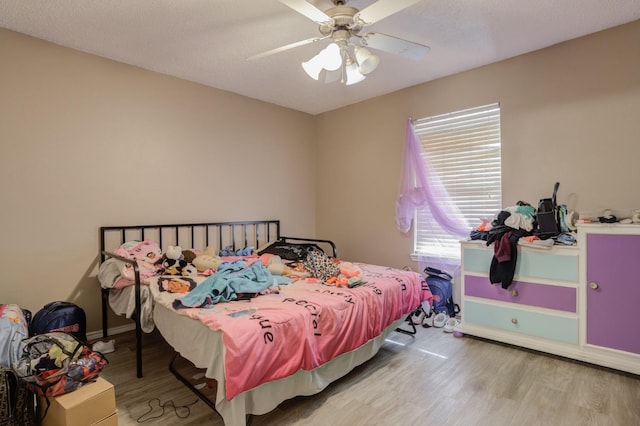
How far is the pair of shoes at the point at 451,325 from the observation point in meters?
3.19

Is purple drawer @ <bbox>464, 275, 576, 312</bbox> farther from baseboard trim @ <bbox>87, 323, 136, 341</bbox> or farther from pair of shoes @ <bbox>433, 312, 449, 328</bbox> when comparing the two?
baseboard trim @ <bbox>87, 323, 136, 341</bbox>

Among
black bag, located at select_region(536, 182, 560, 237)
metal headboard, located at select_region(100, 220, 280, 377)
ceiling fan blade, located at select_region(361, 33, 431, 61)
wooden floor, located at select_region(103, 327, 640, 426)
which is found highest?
ceiling fan blade, located at select_region(361, 33, 431, 61)

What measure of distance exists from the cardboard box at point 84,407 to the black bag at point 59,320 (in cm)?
98

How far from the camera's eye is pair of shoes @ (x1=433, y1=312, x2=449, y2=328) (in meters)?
3.31

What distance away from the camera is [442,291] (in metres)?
3.42

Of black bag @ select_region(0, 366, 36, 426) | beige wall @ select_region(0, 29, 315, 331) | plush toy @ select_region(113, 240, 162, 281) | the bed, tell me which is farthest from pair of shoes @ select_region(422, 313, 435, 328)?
black bag @ select_region(0, 366, 36, 426)

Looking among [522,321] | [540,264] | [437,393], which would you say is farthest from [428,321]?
[437,393]

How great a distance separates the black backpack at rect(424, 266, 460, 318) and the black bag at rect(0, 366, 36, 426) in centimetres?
311

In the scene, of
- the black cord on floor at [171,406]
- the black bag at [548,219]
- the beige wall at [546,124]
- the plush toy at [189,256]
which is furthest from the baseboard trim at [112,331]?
the black bag at [548,219]

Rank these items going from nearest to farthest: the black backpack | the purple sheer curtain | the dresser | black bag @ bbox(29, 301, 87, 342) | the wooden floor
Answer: the wooden floor, the dresser, black bag @ bbox(29, 301, 87, 342), the black backpack, the purple sheer curtain

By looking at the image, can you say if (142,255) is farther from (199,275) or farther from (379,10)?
(379,10)

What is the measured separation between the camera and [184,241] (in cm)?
359

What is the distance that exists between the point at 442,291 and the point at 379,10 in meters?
2.64

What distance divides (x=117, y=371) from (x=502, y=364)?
2866 millimetres
